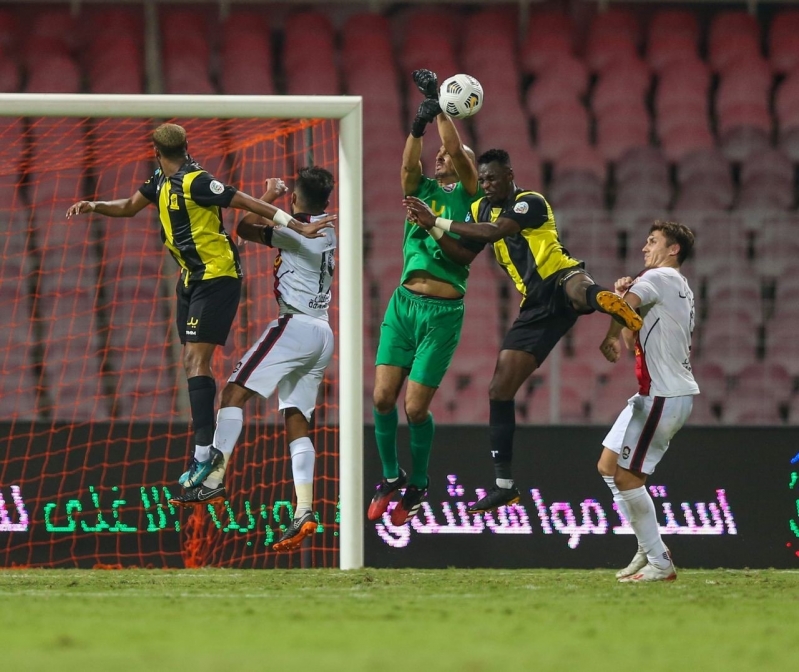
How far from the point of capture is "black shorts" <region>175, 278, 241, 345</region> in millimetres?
7191

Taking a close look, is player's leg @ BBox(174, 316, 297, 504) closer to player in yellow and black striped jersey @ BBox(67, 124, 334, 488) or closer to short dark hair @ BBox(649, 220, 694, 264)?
player in yellow and black striped jersey @ BBox(67, 124, 334, 488)

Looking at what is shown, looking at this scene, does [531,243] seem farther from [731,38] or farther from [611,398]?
[731,38]

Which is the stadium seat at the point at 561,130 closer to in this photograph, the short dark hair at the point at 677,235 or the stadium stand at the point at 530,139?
the stadium stand at the point at 530,139

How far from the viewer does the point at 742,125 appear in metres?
12.1

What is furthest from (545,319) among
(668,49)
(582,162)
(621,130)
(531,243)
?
(668,49)

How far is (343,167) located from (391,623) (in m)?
3.43

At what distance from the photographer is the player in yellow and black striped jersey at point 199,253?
706cm

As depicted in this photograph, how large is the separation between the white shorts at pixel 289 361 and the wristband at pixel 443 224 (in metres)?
0.91

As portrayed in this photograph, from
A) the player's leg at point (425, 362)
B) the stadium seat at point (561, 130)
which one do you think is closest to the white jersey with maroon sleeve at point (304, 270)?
the player's leg at point (425, 362)

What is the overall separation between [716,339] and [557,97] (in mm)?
3307

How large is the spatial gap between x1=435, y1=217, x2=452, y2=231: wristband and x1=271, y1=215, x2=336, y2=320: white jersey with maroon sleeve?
65cm

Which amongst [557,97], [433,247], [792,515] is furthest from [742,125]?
[433,247]

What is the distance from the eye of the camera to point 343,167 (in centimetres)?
791

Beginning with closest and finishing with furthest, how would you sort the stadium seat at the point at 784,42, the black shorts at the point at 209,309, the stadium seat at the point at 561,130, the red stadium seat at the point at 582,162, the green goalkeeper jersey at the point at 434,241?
1. the black shorts at the point at 209,309
2. the green goalkeeper jersey at the point at 434,241
3. the red stadium seat at the point at 582,162
4. the stadium seat at the point at 561,130
5. the stadium seat at the point at 784,42
